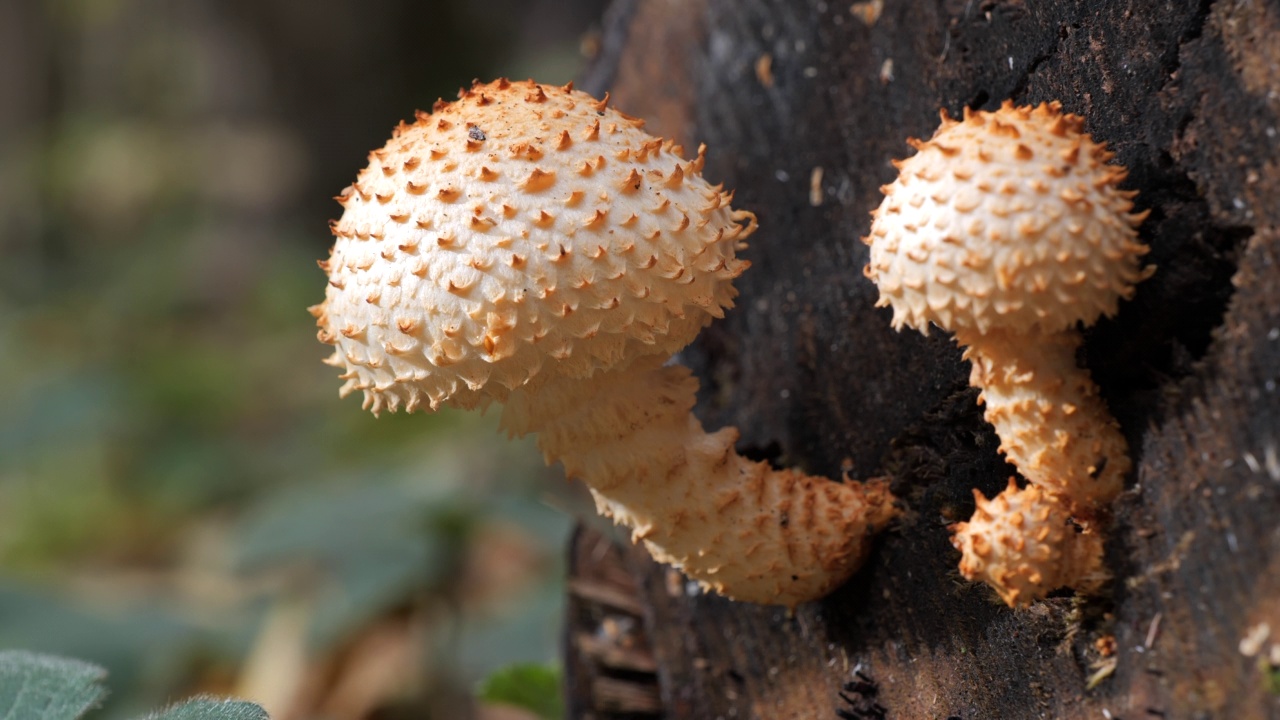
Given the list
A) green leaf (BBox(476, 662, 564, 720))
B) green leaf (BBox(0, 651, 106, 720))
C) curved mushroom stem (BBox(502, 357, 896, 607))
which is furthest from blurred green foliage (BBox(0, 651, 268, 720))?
green leaf (BBox(476, 662, 564, 720))

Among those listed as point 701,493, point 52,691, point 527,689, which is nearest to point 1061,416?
point 701,493

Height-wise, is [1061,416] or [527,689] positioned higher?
[527,689]

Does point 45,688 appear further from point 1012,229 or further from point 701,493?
point 1012,229

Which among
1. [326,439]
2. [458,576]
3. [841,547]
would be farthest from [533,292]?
[326,439]

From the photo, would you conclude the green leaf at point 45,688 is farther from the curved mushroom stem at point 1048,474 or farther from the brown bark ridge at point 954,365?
the curved mushroom stem at point 1048,474

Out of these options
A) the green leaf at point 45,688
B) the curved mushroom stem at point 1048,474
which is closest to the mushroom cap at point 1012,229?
the curved mushroom stem at point 1048,474

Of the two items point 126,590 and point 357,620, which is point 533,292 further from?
point 126,590
